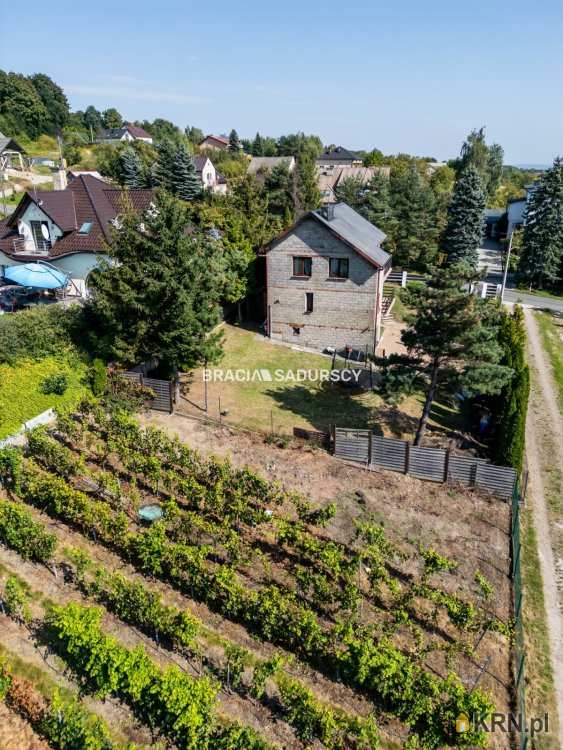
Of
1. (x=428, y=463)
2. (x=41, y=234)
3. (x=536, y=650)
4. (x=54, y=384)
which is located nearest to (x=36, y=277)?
(x=41, y=234)

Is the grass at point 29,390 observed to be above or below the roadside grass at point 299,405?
above

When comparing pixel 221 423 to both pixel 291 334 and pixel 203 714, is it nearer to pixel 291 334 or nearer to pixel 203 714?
pixel 291 334

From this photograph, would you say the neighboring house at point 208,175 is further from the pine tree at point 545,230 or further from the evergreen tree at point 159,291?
the evergreen tree at point 159,291

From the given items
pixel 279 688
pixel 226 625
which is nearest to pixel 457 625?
pixel 279 688

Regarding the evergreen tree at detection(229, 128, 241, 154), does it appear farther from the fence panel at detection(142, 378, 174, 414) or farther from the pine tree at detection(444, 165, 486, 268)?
the fence panel at detection(142, 378, 174, 414)

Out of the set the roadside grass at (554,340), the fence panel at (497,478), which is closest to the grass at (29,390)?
the fence panel at (497,478)

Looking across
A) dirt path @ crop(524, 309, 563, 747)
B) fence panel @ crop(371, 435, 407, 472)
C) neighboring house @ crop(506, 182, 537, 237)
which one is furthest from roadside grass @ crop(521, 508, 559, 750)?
neighboring house @ crop(506, 182, 537, 237)
